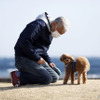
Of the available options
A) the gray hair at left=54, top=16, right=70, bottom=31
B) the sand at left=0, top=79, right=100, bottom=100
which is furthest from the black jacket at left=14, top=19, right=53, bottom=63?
the sand at left=0, top=79, right=100, bottom=100

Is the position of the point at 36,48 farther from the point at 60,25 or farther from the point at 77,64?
the point at 77,64

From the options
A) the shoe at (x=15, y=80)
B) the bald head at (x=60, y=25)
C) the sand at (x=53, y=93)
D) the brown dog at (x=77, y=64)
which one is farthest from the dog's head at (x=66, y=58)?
the shoe at (x=15, y=80)

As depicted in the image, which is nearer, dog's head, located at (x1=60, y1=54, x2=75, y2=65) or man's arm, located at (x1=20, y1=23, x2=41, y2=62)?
man's arm, located at (x1=20, y1=23, x2=41, y2=62)

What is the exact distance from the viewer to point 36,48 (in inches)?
237

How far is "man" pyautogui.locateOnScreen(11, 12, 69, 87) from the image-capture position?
5.82 meters

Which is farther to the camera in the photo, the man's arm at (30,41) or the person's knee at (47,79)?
the person's knee at (47,79)

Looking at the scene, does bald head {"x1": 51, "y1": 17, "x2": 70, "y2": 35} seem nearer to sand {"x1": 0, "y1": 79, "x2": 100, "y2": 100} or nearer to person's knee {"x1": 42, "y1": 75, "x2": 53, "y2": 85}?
person's knee {"x1": 42, "y1": 75, "x2": 53, "y2": 85}

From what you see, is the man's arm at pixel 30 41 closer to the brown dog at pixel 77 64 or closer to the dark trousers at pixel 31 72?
the dark trousers at pixel 31 72

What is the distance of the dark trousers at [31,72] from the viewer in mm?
5992

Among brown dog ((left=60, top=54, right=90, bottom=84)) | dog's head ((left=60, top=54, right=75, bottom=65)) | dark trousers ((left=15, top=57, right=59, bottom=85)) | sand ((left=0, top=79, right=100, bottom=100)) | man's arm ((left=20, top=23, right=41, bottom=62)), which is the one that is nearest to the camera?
sand ((left=0, top=79, right=100, bottom=100))

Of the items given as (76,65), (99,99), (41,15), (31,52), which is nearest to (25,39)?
(31,52)

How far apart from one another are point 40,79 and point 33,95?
1106mm

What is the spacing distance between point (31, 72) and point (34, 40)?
0.62 meters

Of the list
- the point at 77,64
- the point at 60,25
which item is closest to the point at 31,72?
the point at 77,64
